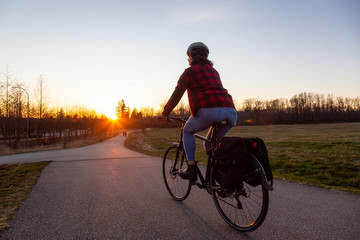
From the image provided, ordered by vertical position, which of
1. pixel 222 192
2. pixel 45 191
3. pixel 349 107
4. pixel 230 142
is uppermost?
pixel 349 107

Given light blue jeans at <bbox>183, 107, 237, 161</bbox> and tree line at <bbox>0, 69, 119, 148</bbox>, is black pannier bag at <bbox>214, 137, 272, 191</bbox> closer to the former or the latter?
light blue jeans at <bbox>183, 107, 237, 161</bbox>

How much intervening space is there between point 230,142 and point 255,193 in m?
0.72

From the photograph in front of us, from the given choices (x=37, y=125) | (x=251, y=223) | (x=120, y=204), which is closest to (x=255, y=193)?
(x=251, y=223)

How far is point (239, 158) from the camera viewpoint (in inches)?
92.5

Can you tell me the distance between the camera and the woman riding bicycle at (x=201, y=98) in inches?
108

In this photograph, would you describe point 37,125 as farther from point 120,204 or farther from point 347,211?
point 347,211

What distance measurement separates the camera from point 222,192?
2688mm

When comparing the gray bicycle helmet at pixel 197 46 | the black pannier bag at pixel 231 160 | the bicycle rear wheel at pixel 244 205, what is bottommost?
the bicycle rear wheel at pixel 244 205

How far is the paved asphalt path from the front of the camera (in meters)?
2.46

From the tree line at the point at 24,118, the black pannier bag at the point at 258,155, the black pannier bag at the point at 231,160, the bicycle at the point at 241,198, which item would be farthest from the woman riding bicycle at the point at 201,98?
the tree line at the point at 24,118

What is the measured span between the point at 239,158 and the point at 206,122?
674mm

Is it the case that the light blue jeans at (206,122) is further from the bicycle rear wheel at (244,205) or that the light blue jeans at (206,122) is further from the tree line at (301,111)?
the tree line at (301,111)

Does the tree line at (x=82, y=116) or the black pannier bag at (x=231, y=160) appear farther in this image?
the tree line at (x=82, y=116)

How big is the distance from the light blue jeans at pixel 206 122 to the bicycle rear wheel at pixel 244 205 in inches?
18.8
